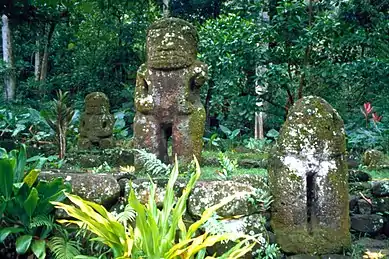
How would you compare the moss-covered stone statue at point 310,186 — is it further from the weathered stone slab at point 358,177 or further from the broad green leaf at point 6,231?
the broad green leaf at point 6,231

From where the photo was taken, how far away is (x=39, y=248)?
3701mm

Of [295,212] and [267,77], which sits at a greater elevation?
[267,77]

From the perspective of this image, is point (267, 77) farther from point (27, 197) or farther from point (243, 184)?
point (27, 197)

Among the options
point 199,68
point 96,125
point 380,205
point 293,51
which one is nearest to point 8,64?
point 96,125

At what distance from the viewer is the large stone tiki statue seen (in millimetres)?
5379

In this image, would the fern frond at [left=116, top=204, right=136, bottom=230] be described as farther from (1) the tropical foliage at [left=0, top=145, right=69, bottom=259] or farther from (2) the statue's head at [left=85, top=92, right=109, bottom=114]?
(2) the statue's head at [left=85, top=92, right=109, bottom=114]

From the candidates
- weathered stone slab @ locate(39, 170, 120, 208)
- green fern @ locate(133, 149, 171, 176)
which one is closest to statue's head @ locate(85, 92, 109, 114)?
green fern @ locate(133, 149, 171, 176)

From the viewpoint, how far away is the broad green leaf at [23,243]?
364 cm

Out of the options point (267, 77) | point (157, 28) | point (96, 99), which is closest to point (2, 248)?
point (157, 28)

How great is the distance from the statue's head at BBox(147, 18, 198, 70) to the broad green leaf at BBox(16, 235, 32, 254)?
260 cm

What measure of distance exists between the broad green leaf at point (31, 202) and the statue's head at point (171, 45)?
7.71 ft

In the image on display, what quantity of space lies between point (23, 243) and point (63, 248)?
326 mm

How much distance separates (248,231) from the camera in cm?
414

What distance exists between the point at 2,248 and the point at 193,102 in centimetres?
269
